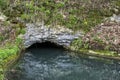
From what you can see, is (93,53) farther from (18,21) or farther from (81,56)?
(18,21)

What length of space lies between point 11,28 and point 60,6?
275 inches

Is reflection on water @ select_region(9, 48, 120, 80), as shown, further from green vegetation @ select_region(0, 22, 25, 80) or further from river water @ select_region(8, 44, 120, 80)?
green vegetation @ select_region(0, 22, 25, 80)

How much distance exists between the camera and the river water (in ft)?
80.0

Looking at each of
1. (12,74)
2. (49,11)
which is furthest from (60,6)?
(12,74)

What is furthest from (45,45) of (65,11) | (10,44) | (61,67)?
(61,67)

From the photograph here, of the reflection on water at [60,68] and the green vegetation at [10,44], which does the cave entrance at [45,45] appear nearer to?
Answer: the reflection on water at [60,68]

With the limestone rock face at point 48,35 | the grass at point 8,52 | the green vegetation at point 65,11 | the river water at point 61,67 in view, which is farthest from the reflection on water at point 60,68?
the green vegetation at point 65,11

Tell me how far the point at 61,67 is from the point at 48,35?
21.1 feet

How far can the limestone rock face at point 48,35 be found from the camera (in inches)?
1261

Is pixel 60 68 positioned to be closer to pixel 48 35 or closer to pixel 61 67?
pixel 61 67

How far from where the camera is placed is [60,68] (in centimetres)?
2692

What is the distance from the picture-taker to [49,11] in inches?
1323

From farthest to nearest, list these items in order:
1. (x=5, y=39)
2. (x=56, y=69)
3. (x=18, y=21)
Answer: (x=18, y=21) < (x=5, y=39) < (x=56, y=69)

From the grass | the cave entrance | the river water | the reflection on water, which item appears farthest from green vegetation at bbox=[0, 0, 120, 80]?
the cave entrance
